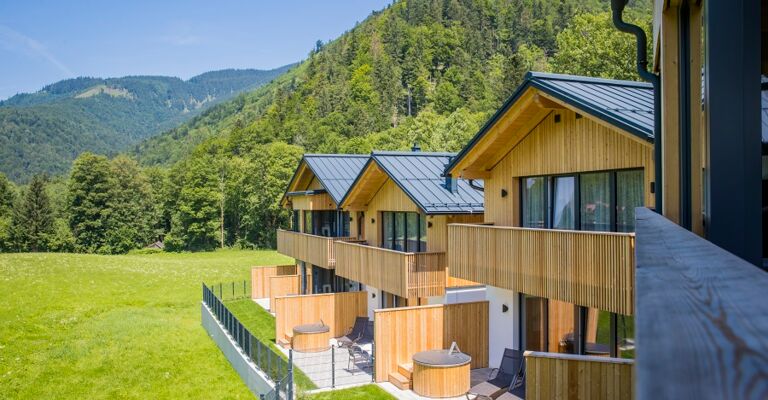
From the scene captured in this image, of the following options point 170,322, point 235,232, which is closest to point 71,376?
point 170,322

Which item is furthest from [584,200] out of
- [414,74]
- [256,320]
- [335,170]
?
[414,74]

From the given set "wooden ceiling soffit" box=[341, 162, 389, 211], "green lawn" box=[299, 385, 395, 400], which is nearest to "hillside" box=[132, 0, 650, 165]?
"wooden ceiling soffit" box=[341, 162, 389, 211]

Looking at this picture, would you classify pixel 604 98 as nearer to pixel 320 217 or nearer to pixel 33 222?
pixel 320 217

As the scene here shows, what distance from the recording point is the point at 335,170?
29594 mm

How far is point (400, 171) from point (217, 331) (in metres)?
9.94

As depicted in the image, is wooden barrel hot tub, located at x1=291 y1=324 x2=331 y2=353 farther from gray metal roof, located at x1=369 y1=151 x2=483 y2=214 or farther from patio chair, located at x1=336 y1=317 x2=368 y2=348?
gray metal roof, located at x1=369 y1=151 x2=483 y2=214

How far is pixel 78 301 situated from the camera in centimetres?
3669

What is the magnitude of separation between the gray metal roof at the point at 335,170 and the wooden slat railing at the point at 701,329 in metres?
25.4

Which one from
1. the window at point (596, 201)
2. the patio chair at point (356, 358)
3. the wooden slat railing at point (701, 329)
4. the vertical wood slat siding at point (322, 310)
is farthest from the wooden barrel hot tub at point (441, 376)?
the wooden slat railing at point (701, 329)

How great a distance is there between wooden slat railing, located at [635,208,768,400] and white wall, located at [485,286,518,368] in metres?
14.7

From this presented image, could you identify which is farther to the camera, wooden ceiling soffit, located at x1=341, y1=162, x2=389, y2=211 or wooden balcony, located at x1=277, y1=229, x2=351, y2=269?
wooden balcony, located at x1=277, y1=229, x2=351, y2=269

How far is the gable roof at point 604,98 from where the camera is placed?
1127cm

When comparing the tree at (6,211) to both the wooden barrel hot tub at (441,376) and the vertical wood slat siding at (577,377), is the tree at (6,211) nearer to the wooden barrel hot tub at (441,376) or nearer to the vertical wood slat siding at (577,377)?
the wooden barrel hot tub at (441,376)

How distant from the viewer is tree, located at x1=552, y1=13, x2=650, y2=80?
4728 cm
